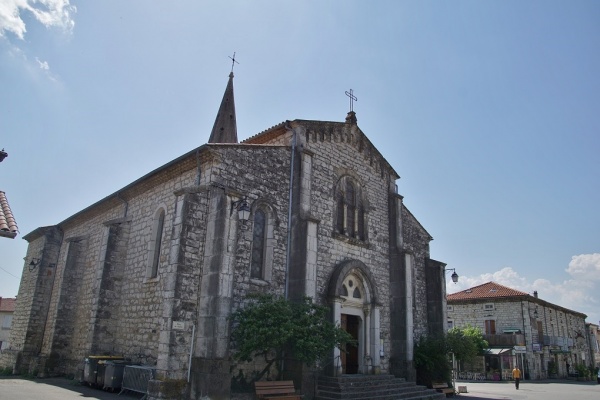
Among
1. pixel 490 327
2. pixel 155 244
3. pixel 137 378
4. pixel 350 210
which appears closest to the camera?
pixel 137 378

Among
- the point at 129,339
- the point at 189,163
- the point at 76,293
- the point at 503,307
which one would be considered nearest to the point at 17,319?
the point at 76,293

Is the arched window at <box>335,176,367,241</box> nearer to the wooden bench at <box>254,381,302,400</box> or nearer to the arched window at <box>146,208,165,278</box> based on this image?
the wooden bench at <box>254,381,302,400</box>

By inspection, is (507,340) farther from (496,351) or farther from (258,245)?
(258,245)

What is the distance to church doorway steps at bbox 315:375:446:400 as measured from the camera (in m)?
13.0

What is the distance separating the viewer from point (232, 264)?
12.2 metres

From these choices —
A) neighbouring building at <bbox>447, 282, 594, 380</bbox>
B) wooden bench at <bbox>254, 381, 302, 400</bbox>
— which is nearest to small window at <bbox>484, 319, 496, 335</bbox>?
neighbouring building at <bbox>447, 282, 594, 380</bbox>

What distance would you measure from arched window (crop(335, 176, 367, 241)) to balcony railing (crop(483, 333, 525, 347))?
76.8ft

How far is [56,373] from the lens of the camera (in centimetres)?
1739

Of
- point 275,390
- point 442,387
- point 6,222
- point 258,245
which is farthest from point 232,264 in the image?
point 442,387

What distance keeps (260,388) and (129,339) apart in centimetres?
542

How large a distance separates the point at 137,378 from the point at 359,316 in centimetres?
785

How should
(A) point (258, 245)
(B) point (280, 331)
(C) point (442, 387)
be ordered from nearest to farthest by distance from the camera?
1. (B) point (280, 331)
2. (A) point (258, 245)
3. (C) point (442, 387)

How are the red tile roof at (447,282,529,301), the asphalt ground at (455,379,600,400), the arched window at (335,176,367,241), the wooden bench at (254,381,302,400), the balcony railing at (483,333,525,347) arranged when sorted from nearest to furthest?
the wooden bench at (254,381,302,400)
the arched window at (335,176,367,241)
the asphalt ground at (455,379,600,400)
the balcony railing at (483,333,525,347)
the red tile roof at (447,282,529,301)

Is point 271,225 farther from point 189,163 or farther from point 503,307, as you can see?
point 503,307
